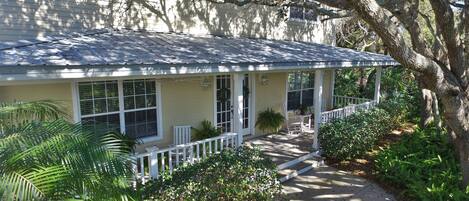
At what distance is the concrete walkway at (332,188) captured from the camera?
7.02 m

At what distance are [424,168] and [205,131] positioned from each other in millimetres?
5443

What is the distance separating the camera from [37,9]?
736 cm

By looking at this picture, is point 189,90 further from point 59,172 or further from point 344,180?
point 59,172

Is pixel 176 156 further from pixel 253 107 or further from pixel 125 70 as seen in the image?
pixel 253 107

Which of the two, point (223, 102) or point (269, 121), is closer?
point (223, 102)

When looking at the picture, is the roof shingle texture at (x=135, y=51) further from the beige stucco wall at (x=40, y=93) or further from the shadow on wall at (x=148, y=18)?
the beige stucco wall at (x=40, y=93)

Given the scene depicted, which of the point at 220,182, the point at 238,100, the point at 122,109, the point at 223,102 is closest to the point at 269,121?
the point at 223,102

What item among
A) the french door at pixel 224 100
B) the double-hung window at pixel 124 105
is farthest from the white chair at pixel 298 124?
the double-hung window at pixel 124 105

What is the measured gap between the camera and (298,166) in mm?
8594

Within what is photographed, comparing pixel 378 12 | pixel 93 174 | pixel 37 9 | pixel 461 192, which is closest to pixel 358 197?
pixel 461 192

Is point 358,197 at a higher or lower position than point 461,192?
lower

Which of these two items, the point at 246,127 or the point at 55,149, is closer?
the point at 55,149

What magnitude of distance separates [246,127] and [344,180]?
157 inches

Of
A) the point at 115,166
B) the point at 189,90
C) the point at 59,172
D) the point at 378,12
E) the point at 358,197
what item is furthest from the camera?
Result: the point at 189,90
